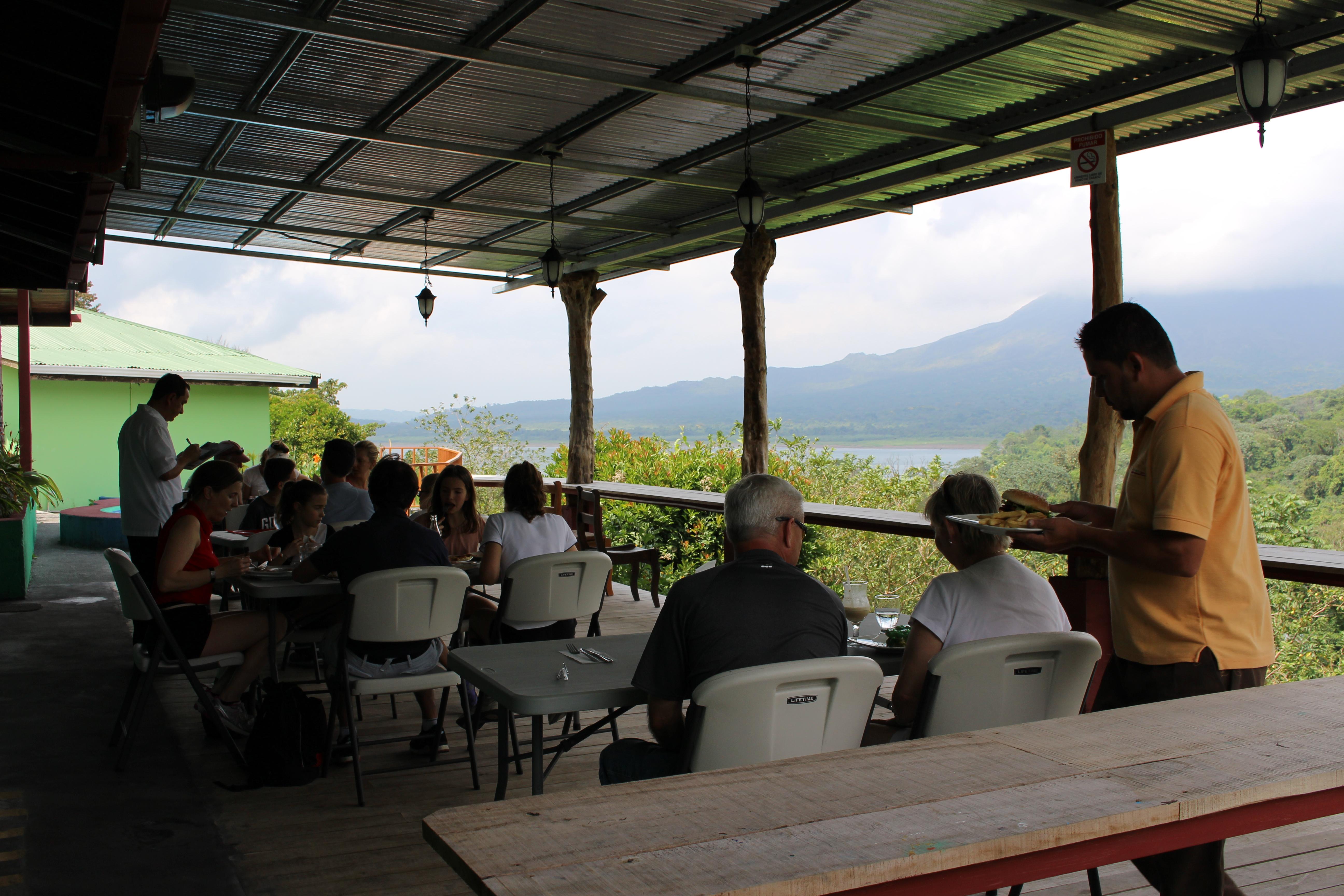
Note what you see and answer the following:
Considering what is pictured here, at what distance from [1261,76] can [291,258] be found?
981 centimetres

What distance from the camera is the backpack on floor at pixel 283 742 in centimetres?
372

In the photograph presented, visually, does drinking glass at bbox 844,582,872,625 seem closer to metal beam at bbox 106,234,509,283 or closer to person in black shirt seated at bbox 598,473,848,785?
person in black shirt seated at bbox 598,473,848,785

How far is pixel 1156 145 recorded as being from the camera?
6270mm

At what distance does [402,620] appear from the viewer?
3.69 meters

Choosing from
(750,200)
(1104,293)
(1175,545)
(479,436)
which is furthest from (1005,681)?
(479,436)

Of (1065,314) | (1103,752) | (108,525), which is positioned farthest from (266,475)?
(1065,314)

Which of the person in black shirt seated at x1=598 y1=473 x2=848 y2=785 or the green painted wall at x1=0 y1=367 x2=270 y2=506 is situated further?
the green painted wall at x1=0 y1=367 x2=270 y2=506

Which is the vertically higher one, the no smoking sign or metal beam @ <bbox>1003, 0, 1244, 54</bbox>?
metal beam @ <bbox>1003, 0, 1244, 54</bbox>

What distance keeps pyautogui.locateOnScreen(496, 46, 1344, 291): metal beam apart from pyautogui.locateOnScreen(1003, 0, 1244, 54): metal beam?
0.27m

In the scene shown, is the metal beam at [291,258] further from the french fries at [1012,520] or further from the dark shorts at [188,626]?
the french fries at [1012,520]

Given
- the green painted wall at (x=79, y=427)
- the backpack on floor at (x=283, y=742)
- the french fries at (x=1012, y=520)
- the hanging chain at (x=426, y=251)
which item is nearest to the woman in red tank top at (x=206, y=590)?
the backpack on floor at (x=283, y=742)

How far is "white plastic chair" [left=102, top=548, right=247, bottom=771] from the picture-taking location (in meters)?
3.62

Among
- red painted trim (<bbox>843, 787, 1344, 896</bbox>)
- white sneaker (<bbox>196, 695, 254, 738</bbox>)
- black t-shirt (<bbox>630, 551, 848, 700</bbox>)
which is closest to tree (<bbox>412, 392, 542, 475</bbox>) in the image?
white sneaker (<bbox>196, 695, 254, 738</bbox>)

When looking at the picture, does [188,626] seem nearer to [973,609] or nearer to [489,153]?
[973,609]
